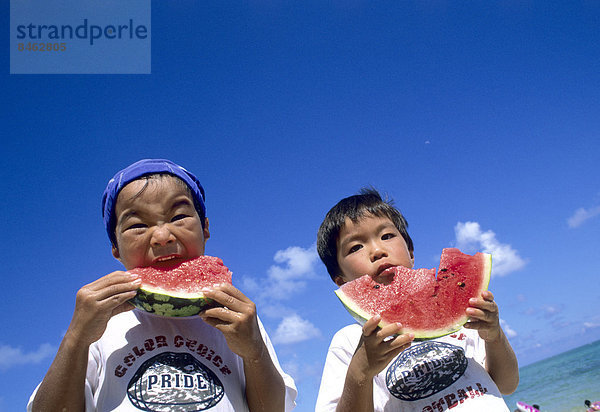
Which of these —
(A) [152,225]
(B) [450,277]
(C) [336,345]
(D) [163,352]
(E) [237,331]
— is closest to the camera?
(E) [237,331]

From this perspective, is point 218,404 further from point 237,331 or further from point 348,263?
point 348,263

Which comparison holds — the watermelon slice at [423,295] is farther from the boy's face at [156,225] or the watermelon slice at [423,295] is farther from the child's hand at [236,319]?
the boy's face at [156,225]

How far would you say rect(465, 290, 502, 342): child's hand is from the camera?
2303 mm

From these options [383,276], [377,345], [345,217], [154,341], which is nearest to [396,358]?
[383,276]

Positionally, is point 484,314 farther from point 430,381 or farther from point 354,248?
point 354,248

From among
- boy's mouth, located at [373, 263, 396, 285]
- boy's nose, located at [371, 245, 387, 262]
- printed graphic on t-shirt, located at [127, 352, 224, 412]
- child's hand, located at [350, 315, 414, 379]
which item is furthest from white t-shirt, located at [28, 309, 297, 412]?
boy's nose, located at [371, 245, 387, 262]

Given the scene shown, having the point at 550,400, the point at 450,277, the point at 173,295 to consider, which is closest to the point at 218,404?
the point at 173,295

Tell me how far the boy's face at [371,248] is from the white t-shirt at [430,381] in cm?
59

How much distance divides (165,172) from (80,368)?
4.36 feet

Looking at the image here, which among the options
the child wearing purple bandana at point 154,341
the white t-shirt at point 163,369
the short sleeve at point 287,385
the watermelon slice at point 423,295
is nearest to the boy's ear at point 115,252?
the child wearing purple bandana at point 154,341

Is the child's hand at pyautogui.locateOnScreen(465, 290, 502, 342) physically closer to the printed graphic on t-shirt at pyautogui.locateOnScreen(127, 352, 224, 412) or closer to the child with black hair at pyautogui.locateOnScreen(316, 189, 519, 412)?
the child with black hair at pyautogui.locateOnScreen(316, 189, 519, 412)

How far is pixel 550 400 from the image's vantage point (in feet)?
105

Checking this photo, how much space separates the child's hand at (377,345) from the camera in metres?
2.18

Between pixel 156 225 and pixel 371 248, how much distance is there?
5.02 feet
